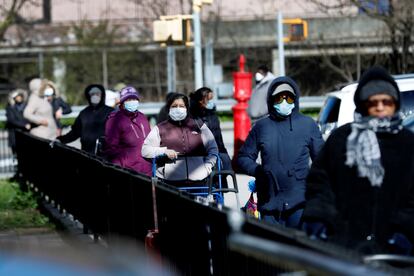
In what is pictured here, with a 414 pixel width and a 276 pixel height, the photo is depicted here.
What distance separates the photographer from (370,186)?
636 cm

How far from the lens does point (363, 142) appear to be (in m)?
6.38

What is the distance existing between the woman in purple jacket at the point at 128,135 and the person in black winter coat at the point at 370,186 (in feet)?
24.4

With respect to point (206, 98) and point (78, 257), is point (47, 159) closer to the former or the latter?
point (206, 98)

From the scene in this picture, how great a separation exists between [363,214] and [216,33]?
40.5 meters

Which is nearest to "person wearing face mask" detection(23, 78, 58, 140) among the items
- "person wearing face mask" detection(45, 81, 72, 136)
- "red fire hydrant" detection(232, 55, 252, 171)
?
"person wearing face mask" detection(45, 81, 72, 136)

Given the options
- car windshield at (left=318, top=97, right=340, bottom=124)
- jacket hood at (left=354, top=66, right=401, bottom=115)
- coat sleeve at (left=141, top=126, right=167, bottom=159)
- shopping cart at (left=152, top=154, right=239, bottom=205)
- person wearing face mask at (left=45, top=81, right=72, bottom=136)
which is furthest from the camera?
person wearing face mask at (left=45, top=81, right=72, bottom=136)

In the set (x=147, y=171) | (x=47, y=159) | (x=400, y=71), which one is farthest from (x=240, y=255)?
(x=400, y=71)

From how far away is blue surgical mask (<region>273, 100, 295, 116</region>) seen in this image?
9.82 metres

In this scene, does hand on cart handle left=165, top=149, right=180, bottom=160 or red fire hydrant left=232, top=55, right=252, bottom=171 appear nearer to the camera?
hand on cart handle left=165, top=149, right=180, bottom=160

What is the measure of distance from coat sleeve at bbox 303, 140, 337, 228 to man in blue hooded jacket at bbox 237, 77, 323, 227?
2.96m

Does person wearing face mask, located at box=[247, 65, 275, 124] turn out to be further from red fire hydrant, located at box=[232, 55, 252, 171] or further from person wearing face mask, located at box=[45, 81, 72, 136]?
person wearing face mask, located at box=[45, 81, 72, 136]

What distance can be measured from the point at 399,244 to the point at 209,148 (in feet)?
19.5

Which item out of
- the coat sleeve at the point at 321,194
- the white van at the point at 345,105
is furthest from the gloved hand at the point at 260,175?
the white van at the point at 345,105

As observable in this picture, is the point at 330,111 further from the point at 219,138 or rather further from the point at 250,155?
the point at 250,155
